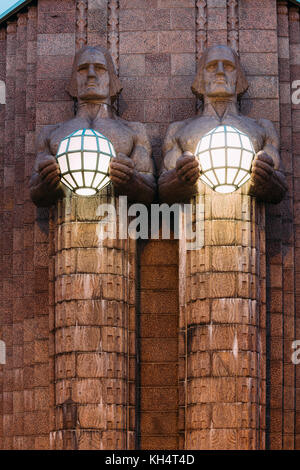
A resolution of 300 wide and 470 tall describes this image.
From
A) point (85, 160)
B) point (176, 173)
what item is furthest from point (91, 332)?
point (176, 173)

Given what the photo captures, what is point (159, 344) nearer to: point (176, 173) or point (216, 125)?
point (176, 173)

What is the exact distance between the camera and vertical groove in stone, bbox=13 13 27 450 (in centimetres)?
1702

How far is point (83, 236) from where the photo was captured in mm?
16469

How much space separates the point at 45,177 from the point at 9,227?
60.8 inches

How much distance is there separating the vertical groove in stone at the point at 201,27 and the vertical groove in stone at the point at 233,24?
12.0 inches

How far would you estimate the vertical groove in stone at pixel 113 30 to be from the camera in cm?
1781

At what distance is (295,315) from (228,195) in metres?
1.82

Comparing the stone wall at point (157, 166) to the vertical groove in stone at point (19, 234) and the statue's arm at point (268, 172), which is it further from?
the statue's arm at point (268, 172)

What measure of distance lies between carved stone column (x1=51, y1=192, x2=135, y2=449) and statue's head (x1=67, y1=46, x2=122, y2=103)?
1.37 metres

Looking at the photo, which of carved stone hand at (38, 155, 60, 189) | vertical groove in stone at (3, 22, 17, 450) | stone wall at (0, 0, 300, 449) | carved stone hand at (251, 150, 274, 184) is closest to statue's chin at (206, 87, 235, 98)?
stone wall at (0, 0, 300, 449)

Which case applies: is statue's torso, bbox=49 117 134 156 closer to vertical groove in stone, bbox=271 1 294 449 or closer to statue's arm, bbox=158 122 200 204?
statue's arm, bbox=158 122 200 204

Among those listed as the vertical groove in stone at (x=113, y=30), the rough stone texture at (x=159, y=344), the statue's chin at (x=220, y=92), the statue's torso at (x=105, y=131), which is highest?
the vertical groove in stone at (x=113, y=30)

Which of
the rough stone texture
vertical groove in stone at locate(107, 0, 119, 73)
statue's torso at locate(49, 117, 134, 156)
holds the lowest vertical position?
the rough stone texture

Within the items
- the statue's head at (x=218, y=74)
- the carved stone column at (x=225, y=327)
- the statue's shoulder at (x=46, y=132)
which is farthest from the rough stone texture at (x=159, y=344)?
the statue's head at (x=218, y=74)
